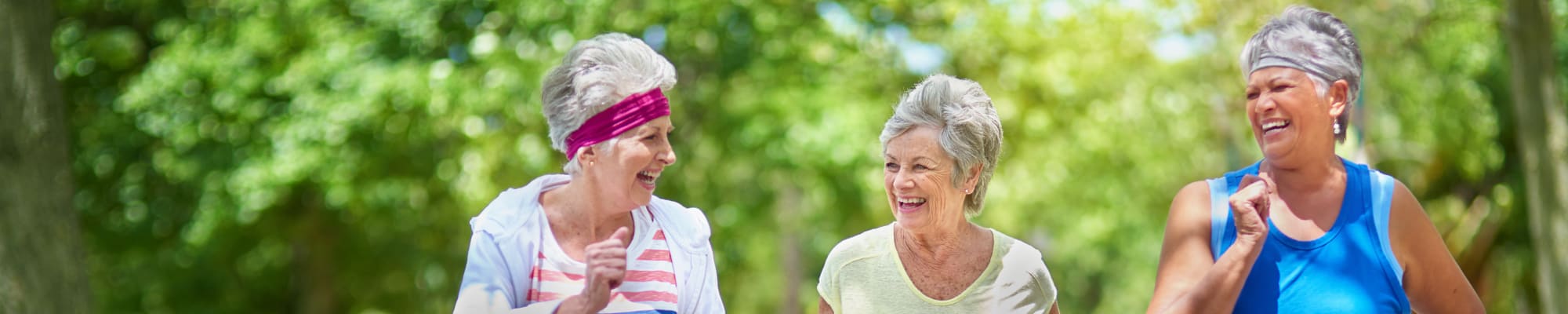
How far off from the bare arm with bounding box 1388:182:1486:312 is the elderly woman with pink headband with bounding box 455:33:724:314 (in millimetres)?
1696

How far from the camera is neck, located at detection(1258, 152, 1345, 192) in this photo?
3.50 metres

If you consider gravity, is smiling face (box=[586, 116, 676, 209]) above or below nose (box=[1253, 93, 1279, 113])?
below

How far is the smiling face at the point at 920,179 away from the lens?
3.54 metres

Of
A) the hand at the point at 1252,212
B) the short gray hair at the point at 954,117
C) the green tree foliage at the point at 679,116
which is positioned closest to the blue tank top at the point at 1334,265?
the hand at the point at 1252,212

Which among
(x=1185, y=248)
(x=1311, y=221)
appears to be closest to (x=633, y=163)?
(x=1185, y=248)

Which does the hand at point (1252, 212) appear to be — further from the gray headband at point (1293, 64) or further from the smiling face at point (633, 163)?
the smiling face at point (633, 163)

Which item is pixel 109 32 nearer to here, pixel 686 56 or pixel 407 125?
pixel 407 125

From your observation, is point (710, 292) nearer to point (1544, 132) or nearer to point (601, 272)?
point (601, 272)

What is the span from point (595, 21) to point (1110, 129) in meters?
6.94

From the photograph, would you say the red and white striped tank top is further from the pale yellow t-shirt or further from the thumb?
the pale yellow t-shirt

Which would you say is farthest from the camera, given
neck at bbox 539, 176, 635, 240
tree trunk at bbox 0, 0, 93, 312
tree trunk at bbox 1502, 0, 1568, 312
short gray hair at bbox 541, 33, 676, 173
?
tree trunk at bbox 1502, 0, 1568, 312

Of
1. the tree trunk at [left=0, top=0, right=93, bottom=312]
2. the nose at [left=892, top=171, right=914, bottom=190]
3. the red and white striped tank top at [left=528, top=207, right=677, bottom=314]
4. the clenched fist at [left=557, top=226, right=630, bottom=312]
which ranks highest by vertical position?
the nose at [left=892, top=171, right=914, bottom=190]

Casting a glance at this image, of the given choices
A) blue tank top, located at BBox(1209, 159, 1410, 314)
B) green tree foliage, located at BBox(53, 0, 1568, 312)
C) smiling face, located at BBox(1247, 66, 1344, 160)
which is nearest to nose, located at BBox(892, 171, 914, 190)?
blue tank top, located at BBox(1209, 159, 1410, 314)

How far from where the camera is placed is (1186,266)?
11.4ft
